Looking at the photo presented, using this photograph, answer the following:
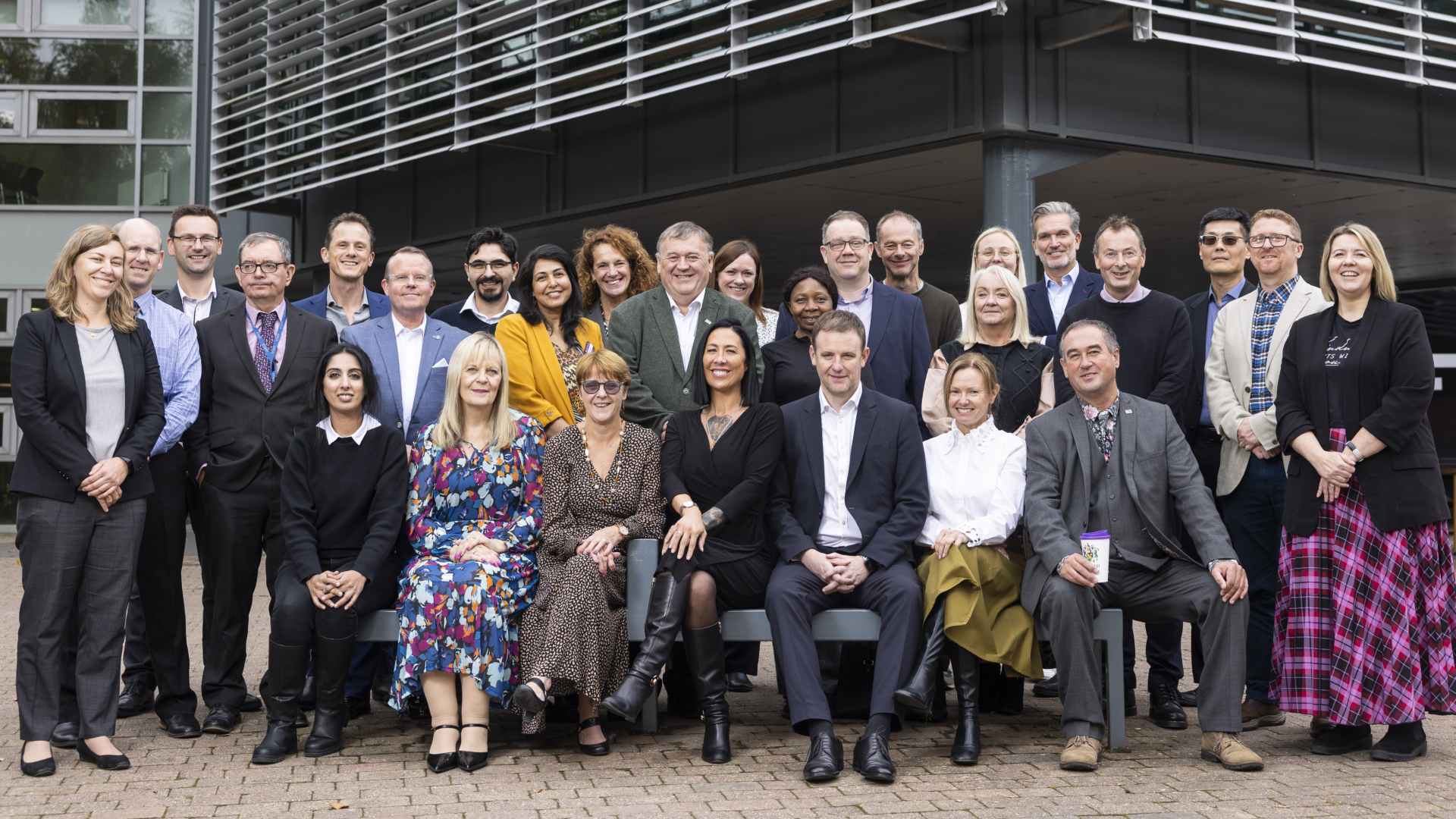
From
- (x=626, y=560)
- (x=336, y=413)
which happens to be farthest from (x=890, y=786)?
(x=336, y=413)

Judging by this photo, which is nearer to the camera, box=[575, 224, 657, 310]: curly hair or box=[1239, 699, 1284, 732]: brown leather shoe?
box=[1239, 699, 1284, 732]: brown leather shoe

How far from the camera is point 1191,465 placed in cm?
560

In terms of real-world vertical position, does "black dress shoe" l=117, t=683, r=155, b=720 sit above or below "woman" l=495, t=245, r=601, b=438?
below

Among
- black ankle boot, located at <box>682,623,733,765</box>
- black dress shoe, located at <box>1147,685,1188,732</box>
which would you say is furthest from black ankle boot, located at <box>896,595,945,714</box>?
black dress shoe, located at <box>1147,685,1188,732</box>

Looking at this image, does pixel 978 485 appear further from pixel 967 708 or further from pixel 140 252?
pixel 140 252

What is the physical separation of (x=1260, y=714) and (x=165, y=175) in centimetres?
1557

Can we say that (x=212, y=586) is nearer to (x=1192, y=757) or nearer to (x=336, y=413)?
(x=336, y=413)

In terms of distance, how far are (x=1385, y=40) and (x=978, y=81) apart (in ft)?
14.2

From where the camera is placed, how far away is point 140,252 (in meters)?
6.00

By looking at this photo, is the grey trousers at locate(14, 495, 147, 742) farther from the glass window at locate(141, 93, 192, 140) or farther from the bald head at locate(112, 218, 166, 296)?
the glass window at locate(141, 93, 192, 140)

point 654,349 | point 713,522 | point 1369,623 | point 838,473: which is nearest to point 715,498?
point 713,522

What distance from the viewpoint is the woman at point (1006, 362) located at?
607cm

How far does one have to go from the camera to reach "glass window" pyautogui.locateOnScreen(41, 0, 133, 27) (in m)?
17.2

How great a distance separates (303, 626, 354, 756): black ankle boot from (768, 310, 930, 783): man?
1696 millimetres
